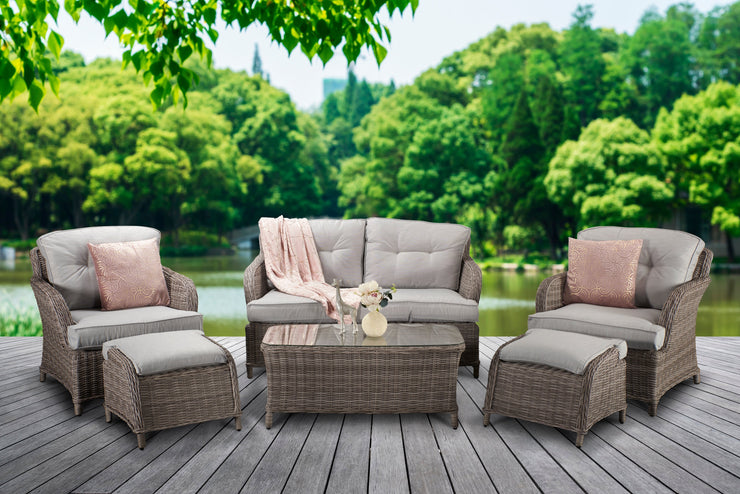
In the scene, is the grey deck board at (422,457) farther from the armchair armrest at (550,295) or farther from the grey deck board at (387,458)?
the armchair armrest at (550,295)

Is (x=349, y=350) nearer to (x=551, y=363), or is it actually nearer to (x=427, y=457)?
(x=427, y=457)

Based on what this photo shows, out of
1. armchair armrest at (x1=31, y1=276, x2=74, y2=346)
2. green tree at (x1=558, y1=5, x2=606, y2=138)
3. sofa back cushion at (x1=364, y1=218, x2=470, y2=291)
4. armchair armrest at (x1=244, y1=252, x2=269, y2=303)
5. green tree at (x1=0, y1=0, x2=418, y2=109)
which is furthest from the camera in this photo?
green tree at (x1=558, y1=5, x2=606, y2=138)

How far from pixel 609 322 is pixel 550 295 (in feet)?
1.59

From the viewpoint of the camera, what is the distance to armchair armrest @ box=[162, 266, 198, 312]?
3.53m

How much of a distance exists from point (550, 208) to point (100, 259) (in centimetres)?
1745

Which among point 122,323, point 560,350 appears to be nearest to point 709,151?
point 560,350

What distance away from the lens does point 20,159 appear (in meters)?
19.7

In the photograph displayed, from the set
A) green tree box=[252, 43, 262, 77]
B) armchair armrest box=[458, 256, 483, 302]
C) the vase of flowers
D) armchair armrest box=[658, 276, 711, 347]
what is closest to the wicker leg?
armchair armrest box=[658, 276, 711, 347]

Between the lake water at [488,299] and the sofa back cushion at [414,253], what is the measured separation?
5007 mm

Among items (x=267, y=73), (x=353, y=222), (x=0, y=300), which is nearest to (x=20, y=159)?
(x=0, y=300)

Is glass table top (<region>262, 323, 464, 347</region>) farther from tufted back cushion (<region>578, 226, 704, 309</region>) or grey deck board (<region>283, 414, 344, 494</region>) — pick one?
tufted back cushion (<region>578, 226, 704, 309</region>)

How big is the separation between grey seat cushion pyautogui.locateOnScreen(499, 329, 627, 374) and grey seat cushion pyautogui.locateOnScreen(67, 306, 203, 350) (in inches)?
68.7

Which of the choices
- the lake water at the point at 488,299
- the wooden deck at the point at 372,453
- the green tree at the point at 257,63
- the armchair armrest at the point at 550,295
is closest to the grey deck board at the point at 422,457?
the wooden deck at the point at 372,453

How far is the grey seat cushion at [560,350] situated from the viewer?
8.41 ft
